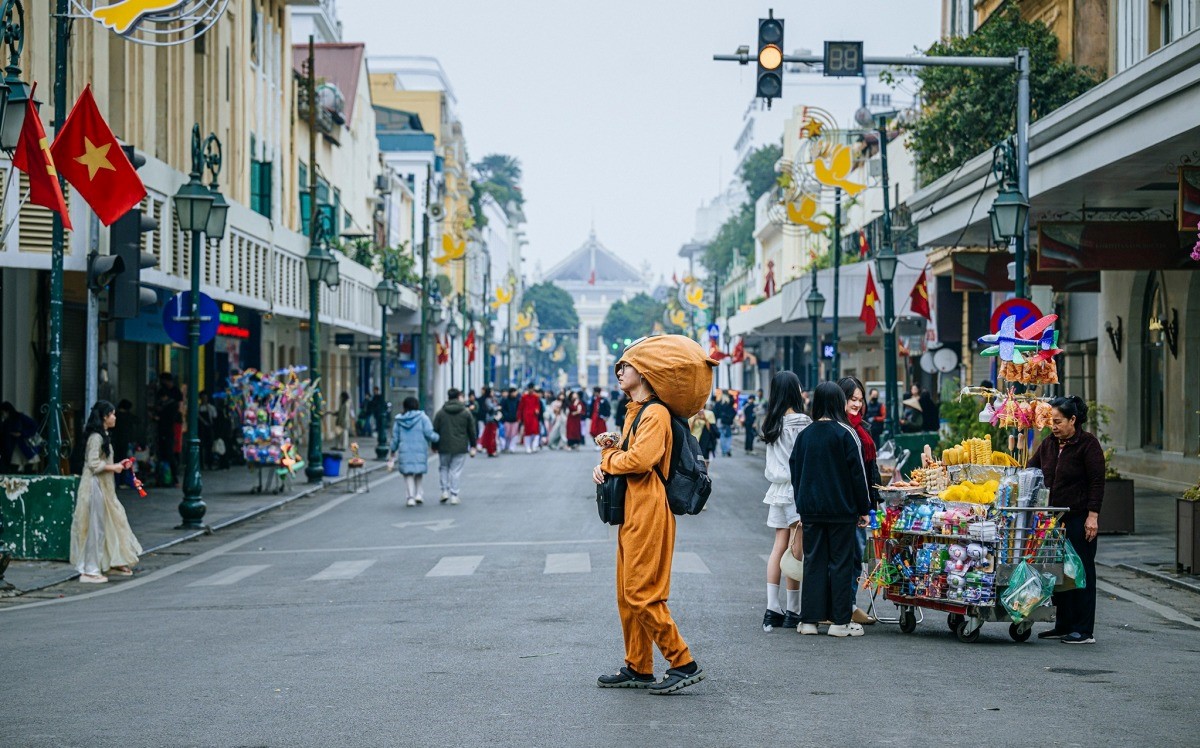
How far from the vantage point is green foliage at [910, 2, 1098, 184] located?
2869cm

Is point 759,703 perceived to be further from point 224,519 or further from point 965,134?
point 965,134

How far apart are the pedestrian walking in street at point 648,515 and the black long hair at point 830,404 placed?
2295mm

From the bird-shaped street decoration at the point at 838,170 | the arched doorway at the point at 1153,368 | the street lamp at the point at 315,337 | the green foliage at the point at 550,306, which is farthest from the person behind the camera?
the green foliage at the point at 550,306

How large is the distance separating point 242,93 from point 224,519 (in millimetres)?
14935

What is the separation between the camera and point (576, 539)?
59.1 ft

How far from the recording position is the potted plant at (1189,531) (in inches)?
552

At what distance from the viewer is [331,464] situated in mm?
30125

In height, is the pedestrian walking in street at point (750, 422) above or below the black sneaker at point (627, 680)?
above

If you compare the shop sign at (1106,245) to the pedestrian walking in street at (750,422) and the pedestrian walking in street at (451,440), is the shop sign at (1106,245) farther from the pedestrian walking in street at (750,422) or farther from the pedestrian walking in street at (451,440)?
the pedestrian walking in street at (750,422)

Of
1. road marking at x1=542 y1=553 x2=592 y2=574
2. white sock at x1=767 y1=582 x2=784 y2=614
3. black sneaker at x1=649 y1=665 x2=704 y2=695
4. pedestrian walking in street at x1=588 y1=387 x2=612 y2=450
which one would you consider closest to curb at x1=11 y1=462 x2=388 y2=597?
road marking at x1=542 y1=553 x2=592 y2=574

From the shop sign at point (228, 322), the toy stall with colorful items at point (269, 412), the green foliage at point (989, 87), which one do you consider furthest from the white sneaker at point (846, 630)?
the green foliage at point (989, 87)

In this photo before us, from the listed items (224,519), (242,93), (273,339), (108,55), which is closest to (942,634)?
(224,519)

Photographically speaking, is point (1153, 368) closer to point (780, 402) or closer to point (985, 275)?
point (985, 275)

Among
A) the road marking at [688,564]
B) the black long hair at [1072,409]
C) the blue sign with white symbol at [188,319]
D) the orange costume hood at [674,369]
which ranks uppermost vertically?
the blue sign with white symbol at [188,319]
